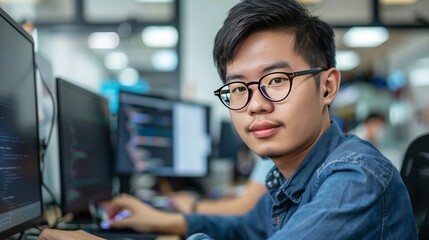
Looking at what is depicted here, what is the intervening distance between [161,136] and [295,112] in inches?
55.0

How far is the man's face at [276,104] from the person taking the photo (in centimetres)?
94

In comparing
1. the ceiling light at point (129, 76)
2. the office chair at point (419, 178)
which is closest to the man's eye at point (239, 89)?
the office chair at point (419, 178)

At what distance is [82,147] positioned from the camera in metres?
1.43

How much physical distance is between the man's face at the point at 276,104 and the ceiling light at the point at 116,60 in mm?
8982

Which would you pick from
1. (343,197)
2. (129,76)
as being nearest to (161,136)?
(343,197)

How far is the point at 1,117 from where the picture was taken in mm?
874

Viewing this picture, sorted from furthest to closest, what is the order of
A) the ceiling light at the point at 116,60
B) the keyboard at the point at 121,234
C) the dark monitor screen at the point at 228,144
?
the ceiling light at the point at 116,60 → the dark monitor screen at the point at 228,144 → the keyboard at the point at 121,234

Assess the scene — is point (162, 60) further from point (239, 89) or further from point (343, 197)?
point (343, 197)

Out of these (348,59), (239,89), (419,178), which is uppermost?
(348,59)

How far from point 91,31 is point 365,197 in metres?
4.23

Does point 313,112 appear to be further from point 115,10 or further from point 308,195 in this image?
point 115,10

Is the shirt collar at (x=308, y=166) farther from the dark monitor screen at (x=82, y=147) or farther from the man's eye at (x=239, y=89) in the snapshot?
the dark monitor screen at (x=82, y=147)

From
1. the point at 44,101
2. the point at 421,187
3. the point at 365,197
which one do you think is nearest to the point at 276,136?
the point at 365,197

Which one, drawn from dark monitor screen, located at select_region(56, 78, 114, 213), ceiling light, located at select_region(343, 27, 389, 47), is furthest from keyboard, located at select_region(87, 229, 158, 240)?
ceiling light, located at select_region(343, 27, 389, 47)
